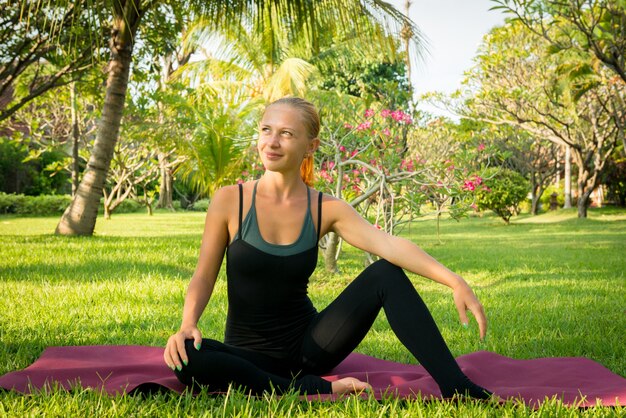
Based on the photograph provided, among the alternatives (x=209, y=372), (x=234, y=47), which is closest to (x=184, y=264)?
(x=209, y=372)

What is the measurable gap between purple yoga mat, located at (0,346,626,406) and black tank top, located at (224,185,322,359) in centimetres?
33

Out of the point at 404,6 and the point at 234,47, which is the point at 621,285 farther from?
the point at 404,6

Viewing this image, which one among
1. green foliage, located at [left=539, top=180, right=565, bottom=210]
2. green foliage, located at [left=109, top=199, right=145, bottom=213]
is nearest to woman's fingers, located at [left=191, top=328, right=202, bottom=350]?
green foliage, located at [left=109, top=199, right=145, bottom=213]

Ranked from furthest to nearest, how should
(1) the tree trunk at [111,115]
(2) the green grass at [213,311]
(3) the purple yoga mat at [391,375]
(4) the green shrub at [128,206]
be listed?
1. (4) the green shrub at [128,206]
2. (1) the tree trunk at [111,115]
3. (3) the purple yoga mat at [391,375]
4. (2) the green grass at [213,311]

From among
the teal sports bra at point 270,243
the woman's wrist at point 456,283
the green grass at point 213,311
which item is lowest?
the green grass at point 213,311

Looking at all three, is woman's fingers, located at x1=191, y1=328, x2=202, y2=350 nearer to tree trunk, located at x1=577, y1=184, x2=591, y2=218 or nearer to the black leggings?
the black leggings

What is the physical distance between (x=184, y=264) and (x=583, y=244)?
8.51 metres

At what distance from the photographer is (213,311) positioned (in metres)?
5.50

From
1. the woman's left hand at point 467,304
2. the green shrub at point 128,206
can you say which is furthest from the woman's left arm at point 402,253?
the green shrub at point 128,206

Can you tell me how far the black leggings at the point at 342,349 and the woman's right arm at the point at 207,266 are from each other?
0.21 feet

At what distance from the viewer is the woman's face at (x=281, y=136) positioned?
9.58 ft

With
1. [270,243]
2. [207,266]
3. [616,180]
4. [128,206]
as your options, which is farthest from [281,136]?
[616,180]

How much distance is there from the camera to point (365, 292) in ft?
9.37

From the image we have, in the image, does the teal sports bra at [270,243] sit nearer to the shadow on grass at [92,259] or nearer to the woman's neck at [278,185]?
the woman's neck at [278,185]
